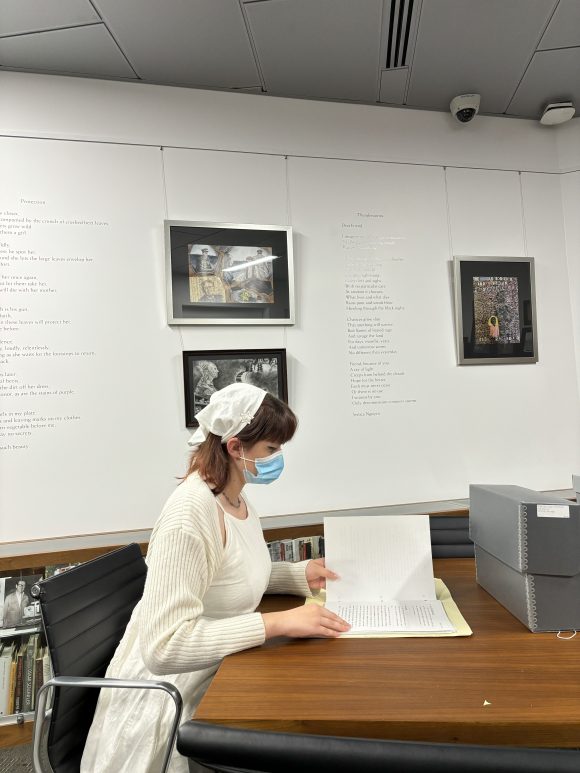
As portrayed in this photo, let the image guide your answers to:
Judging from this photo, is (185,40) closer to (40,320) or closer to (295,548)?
(40,320)

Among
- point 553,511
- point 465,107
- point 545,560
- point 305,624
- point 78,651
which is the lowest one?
point 78,651

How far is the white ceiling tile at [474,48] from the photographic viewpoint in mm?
2182

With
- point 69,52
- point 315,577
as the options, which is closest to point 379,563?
point 315,577

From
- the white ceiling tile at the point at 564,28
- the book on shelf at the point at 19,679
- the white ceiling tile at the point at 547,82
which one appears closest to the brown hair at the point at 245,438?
the book on shelf at the point at 19,679

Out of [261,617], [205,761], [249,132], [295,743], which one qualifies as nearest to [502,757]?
Answer: [295,743]

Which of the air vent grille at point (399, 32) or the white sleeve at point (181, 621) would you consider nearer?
the white sleeve at point (181, 621)

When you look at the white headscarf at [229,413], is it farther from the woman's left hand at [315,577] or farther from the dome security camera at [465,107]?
the dome security camera at [465,107]

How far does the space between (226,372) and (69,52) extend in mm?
1643

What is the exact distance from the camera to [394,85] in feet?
8.79

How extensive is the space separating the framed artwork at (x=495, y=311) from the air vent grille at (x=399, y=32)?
106 centimetres

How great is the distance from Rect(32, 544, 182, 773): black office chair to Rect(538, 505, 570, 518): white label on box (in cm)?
89

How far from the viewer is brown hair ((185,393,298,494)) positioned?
138 cm

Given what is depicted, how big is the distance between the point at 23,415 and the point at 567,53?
3.16m

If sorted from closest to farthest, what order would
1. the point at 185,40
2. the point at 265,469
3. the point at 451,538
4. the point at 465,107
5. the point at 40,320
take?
the point at 265,469 → the point at 451,538 → the point at 185,40 → the point at 40,320 → the point at 465,107
